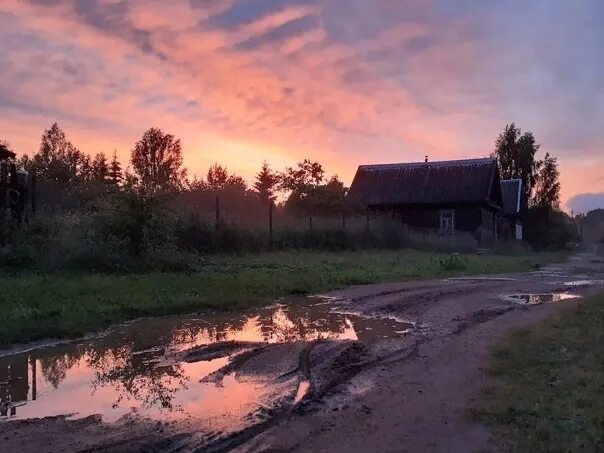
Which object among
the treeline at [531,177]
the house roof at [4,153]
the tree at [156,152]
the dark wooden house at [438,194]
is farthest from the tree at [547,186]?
the house roof at [4,153]

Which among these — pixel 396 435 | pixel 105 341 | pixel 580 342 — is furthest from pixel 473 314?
pixel 396 435

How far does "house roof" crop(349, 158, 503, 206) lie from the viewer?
45469 mm

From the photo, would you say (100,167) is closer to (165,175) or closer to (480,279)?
(165,175)

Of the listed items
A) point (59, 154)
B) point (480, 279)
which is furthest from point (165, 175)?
point (480, 279)

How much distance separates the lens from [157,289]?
1470 cm

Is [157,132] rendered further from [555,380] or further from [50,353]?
[555,380]

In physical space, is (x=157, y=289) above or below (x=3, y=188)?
below

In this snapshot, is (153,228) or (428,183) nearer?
(153,228)

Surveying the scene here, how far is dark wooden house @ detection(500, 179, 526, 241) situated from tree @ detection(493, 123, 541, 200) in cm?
500

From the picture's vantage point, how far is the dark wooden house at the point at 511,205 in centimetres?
5862

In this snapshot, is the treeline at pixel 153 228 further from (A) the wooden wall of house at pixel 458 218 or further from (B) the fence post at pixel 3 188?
(A) the wooden wall of house at pixel 458 218

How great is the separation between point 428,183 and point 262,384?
136ft

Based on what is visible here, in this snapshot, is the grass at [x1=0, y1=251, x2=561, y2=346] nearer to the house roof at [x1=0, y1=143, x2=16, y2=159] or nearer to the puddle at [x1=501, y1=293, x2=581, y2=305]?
the puddle at [x1=501, y1=293, x2=581, y2=305]

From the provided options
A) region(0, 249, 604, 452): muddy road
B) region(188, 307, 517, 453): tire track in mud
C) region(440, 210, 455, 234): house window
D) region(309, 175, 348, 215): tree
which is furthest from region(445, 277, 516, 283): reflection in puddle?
region(440, 210, 455, 234): house window
